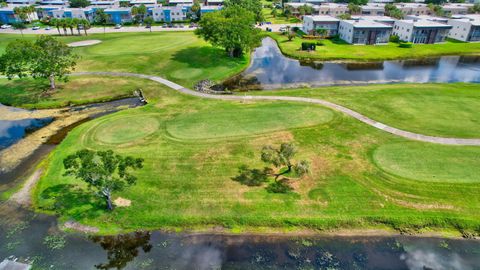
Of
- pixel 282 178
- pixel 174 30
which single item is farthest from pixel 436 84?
pixel 174 30

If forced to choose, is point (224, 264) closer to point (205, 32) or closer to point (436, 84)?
point (436, 84)

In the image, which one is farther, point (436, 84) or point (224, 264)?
point (436, 84)

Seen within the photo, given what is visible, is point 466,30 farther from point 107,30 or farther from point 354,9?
point 107,30

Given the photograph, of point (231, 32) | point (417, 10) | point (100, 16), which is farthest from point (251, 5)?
point (417, 10)

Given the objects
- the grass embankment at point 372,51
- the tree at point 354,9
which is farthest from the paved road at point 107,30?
the tree at point 354,9

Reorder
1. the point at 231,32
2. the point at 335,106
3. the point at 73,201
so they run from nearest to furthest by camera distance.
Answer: the point at 73,201 → the point at 335,106 → the point at 231,32

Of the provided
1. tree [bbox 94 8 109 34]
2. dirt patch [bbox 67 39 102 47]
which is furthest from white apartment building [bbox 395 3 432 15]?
tree [bbox 94 8 109 34]
